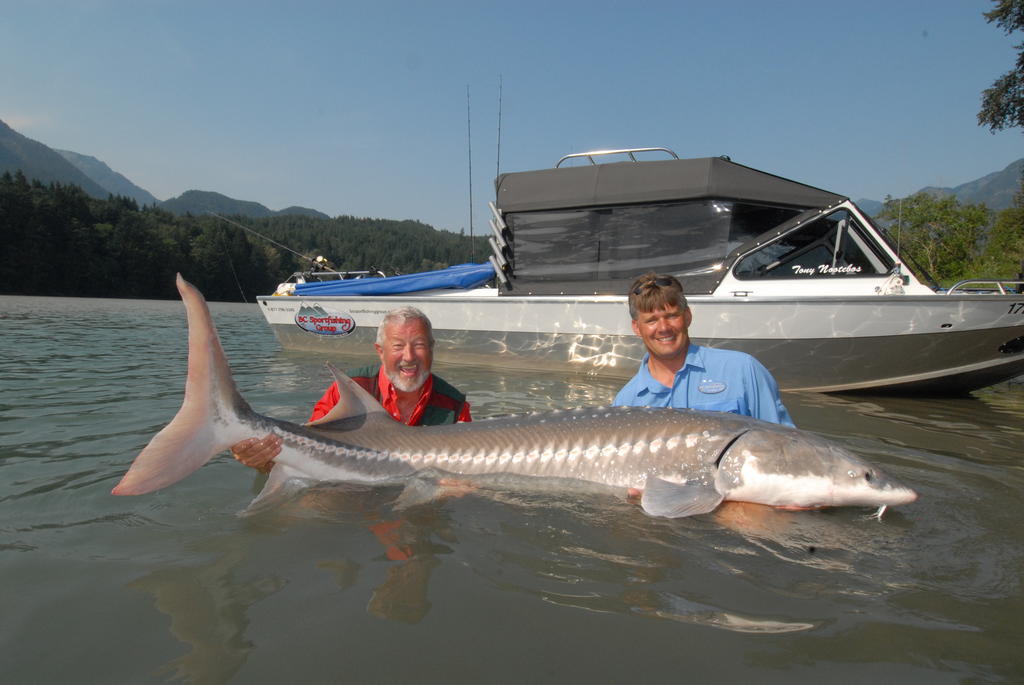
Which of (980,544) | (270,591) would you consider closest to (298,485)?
(270,591)

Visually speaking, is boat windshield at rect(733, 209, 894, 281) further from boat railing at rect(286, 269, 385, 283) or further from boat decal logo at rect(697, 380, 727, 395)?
boat railing at rect(286, 269, 385, 283)

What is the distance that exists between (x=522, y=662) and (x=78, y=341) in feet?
39.6

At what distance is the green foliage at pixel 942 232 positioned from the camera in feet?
97.6

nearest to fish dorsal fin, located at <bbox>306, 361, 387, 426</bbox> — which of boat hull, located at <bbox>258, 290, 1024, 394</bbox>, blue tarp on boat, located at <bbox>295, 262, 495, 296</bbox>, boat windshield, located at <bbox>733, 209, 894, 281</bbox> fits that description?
boat hull, located at <bbox>258, 290, 1024, 394</bbox>

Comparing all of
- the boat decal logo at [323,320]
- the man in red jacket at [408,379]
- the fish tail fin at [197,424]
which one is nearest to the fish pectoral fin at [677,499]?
the man in red jacket at [408,379]

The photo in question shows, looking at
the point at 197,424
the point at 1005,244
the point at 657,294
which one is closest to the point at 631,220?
the point at 657,294

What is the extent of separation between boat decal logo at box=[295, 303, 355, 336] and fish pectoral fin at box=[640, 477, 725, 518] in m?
7.55

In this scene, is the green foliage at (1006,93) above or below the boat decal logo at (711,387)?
above

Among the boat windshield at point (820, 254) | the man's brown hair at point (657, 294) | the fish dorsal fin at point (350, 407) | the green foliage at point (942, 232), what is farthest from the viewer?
the green foliage at point (942, 232)

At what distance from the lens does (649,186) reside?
7.18m

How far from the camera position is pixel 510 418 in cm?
317

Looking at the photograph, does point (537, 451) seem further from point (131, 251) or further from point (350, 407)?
point (131, 251)

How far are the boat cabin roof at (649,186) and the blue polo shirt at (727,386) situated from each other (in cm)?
418

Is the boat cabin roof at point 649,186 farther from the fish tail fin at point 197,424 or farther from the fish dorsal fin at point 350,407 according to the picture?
the fish tail fin at point 197,424
